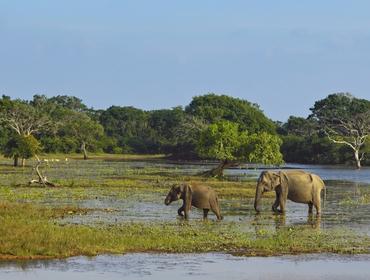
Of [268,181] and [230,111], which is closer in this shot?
[268,181]

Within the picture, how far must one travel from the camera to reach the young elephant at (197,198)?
29219mm

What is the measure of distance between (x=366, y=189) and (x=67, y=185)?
62.3 ft

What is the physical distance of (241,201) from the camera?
37.1m

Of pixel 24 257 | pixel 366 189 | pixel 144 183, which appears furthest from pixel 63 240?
pixel 366 189

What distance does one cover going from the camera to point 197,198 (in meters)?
29.8

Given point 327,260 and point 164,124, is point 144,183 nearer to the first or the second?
point 327,260

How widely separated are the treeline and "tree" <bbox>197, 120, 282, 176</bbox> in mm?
14888

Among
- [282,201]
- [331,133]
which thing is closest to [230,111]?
[331,133]

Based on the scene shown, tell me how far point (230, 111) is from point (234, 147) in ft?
227

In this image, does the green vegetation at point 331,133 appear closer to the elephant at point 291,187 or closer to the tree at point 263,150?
the tree at point 263,150

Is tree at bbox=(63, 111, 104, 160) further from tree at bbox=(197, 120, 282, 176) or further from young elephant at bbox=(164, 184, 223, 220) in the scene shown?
young elephant at bbox=(164, 184, 223, 220)

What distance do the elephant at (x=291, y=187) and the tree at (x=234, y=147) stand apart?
25.9 metres

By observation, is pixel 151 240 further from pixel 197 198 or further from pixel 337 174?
pixel 337 174

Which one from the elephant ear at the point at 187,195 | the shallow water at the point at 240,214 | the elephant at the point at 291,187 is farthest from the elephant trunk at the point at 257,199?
the elephant ear at the point at 187,195
